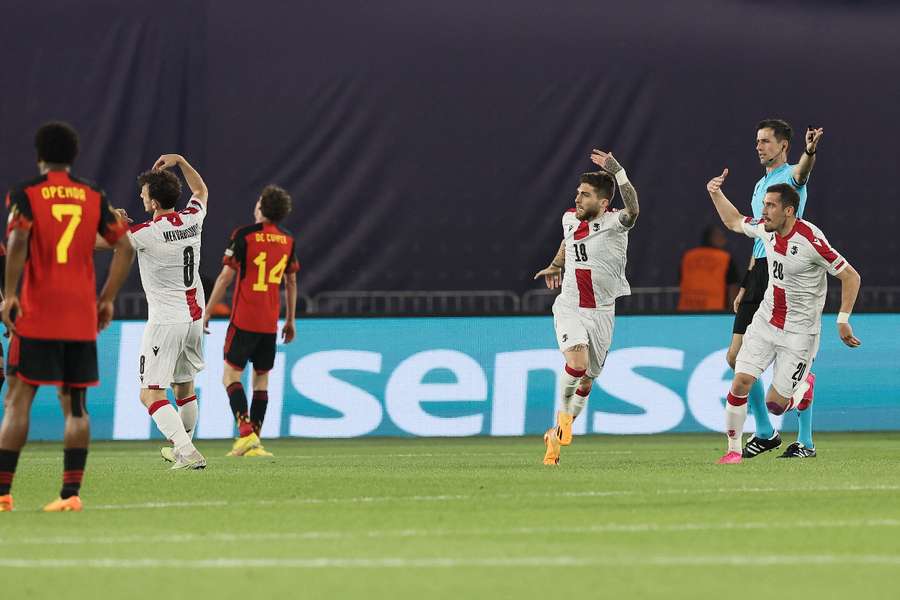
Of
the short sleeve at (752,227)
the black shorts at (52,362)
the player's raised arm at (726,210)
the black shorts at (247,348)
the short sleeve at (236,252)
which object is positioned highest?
the player's raised arm at (726,210)

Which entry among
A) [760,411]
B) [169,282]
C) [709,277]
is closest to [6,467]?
[169,282]

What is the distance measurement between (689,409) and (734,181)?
4376mm

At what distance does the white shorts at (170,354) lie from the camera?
12.3m

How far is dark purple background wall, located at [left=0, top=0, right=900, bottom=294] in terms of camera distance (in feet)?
60.2

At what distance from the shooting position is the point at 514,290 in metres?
18.9

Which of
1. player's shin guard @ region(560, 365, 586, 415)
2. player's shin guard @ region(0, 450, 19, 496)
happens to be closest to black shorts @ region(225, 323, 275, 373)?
player's shin guard @ region(560, 365, 586, 415)

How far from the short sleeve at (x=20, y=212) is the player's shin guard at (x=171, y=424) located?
3.69 meters

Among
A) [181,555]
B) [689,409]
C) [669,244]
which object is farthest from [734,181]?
[181,555]

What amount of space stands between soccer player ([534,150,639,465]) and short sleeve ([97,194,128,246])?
4289mm

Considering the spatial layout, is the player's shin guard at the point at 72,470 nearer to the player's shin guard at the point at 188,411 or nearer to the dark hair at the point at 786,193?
the player's shin guard at the point at 188,411

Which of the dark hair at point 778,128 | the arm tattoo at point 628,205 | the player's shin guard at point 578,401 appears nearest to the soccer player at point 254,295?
the player's shin guard at point 578,401

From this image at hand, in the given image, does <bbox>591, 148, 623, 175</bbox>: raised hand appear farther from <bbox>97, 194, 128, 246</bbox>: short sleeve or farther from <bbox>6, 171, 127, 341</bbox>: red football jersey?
<bbox>6, 171, 127, 341</bbox>: red football jersey

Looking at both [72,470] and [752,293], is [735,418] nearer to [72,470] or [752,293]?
[752,293]

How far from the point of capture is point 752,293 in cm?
1283
